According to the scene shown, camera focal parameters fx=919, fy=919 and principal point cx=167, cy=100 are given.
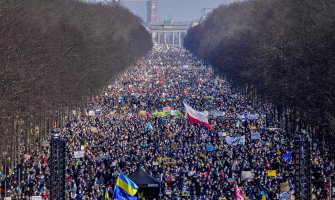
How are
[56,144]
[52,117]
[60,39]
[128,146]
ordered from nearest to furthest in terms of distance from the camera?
[56,144] < [128,146] < [52,117] < [60,39]

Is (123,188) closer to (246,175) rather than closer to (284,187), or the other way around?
(284,187)

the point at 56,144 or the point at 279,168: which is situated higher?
the point at 56,144

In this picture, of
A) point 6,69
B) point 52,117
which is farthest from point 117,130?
point 6,69

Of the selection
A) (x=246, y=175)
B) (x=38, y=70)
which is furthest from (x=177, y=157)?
(x=38, y=70)

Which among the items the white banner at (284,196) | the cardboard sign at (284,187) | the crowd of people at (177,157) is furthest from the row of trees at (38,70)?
the white banner at (284,196)

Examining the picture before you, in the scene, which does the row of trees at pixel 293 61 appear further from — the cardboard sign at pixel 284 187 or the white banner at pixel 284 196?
the white banner at pixel 284 196

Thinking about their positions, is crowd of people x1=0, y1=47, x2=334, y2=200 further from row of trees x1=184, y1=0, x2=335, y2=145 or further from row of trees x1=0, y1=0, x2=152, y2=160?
row of trees x1=184, y1=0, x2=335, y2=145

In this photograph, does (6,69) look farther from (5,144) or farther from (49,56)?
(49,56)

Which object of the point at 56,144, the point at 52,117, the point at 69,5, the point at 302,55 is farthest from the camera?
the point at 69,5
